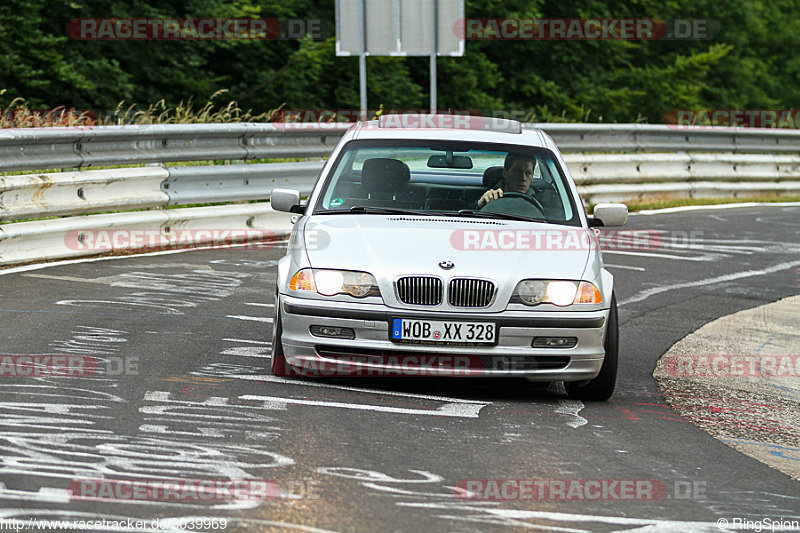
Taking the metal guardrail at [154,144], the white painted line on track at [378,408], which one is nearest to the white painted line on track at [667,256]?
the metal guardrail at [154,144]

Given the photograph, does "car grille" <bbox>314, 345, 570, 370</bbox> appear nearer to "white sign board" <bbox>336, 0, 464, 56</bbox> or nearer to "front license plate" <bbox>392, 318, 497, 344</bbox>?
"front license plate" <bbox>392, 318, 497, 344</bbox>

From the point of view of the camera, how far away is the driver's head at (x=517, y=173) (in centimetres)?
802

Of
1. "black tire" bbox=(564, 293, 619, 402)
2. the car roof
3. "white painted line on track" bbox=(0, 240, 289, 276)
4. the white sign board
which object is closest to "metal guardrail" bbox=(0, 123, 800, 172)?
"white painted line on track" bbox=(0, 240, 289, 276)

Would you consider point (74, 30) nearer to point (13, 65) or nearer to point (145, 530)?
point (13, 65)

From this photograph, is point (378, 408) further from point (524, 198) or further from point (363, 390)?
point (524, 198)

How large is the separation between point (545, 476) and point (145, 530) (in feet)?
5.84

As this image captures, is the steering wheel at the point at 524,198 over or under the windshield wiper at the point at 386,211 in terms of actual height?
over

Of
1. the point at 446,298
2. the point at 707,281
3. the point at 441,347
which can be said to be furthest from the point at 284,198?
the point at 707,281

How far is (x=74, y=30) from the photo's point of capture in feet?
87.6

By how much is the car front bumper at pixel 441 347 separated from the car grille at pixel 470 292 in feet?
0.21

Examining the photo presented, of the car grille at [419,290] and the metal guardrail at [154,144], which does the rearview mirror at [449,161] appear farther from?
the metal guardrail at [154,144]

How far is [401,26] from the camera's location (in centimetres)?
1822

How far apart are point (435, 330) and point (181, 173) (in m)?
7.17

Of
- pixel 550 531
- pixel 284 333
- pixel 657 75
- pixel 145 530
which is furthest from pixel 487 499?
pixel 657 75
